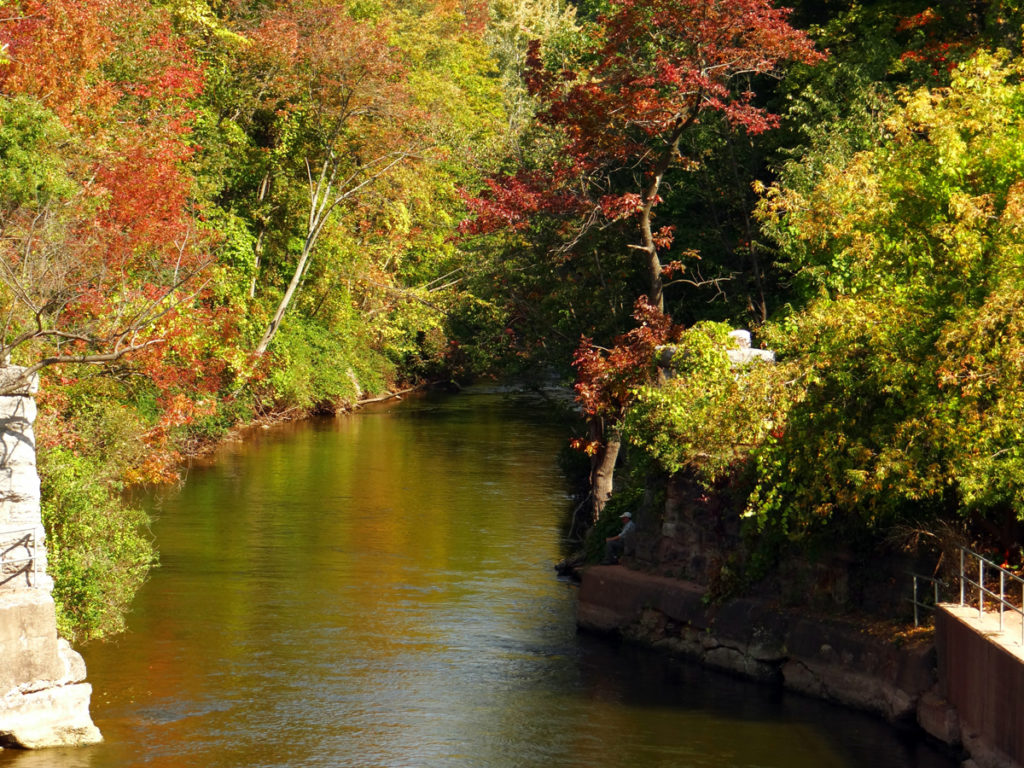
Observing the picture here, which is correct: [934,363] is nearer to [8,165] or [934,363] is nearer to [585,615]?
[585,615]

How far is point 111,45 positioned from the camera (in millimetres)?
28062

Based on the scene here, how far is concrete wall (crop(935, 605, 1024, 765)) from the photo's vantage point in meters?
12.6

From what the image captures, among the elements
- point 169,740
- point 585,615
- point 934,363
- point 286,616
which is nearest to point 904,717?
point 934,363

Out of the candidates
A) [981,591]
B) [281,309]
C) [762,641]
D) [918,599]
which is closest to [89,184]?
[762,641]

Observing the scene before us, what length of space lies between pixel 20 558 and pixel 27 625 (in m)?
0.77

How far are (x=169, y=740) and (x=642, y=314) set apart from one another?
1163cm

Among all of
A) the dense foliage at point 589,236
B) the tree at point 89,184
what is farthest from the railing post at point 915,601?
the tree at point 89,184

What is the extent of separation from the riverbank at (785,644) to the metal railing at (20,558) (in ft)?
28.8

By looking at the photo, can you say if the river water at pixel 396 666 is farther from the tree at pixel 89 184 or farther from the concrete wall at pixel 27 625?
the tree at pixel 89 184

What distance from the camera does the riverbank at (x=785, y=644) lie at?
50.2 feet

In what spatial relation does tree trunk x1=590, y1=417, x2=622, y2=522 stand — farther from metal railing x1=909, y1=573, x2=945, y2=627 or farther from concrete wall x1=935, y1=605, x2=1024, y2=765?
concrete wall x1=935, y1=605, x2=1024, y2=765

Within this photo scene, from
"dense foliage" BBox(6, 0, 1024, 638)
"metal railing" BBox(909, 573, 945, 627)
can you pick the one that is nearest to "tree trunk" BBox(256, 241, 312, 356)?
"dense foliage" BBox(6, 0, 1024, 638)

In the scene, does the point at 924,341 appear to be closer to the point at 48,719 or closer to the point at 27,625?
the point at 27,625

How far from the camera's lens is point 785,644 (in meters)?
17.5
